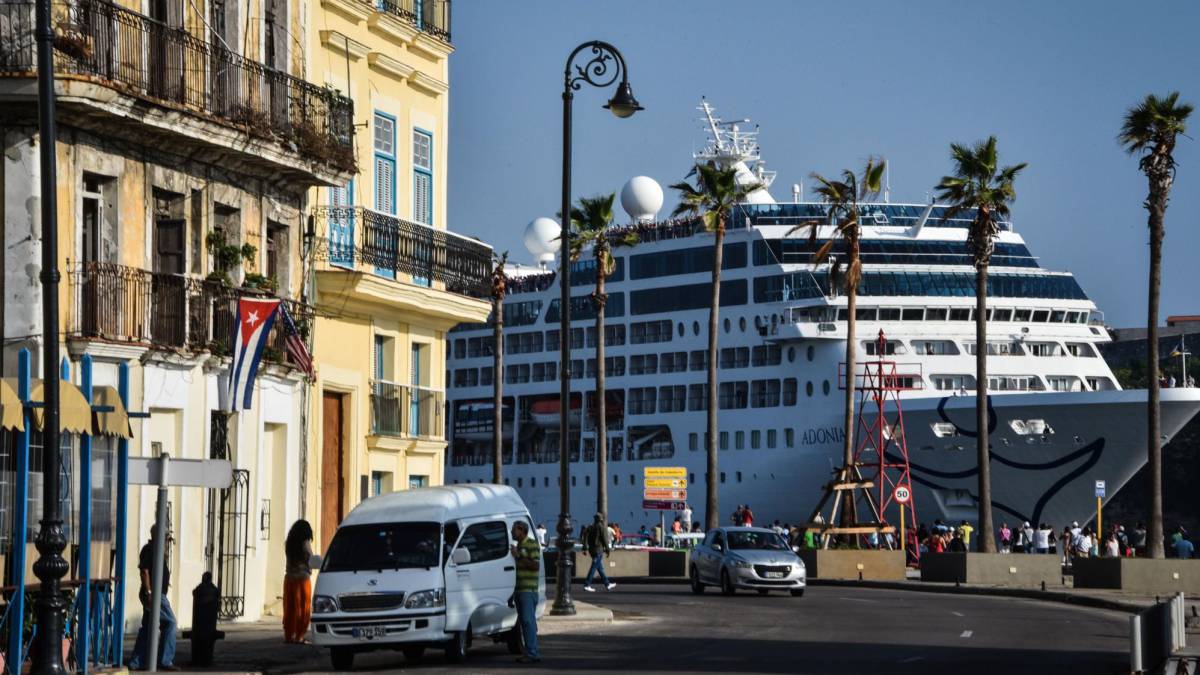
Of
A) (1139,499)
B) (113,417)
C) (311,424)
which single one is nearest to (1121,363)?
(1139,499)

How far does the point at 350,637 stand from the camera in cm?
2150

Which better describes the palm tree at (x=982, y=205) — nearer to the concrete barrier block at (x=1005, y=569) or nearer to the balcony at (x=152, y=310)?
the concrete barrier block at (x=1005, y=569)

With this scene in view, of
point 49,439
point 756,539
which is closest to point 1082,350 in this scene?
point 756,539

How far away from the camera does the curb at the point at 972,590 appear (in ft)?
123

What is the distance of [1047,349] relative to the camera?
81375 millimetres

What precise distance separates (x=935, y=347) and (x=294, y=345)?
54.8 metres

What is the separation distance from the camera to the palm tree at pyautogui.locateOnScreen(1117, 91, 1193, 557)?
45.3 metres

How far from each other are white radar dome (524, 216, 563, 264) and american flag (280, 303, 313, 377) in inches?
3016

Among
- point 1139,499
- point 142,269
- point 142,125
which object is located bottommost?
point 1139,499

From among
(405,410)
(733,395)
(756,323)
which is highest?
(756,323)

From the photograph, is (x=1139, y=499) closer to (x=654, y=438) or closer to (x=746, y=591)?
(x=654, y=438)

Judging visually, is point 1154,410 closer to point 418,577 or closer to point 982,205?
point 982,205

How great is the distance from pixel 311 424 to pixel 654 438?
59.4m

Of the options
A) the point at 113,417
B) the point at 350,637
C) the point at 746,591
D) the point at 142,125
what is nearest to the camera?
the point at 113,417
